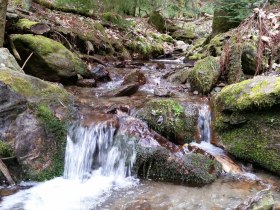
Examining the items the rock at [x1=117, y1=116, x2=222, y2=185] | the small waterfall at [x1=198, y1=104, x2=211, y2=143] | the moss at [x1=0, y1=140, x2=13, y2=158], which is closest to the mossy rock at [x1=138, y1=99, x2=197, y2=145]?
the small waterfall at [x1=198, y1=104, x2=211, y2=143]

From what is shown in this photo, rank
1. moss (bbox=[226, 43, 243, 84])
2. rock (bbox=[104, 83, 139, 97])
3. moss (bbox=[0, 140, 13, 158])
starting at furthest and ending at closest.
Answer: moss (bbox=[226, 43, 243, 84]), rock (bbox=[104, 83, 139, 97]), moss (bbox=[0, 140, 13, 158])

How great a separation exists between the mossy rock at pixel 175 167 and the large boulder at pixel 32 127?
1244 millimetres

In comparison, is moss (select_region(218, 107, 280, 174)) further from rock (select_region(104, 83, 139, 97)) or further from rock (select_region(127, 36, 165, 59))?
rock (select_region(127, 36, 165, 59))

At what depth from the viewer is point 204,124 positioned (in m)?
6.17

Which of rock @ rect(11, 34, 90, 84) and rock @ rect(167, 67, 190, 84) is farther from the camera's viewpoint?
rock @ rect(167, 67, 190, 84)

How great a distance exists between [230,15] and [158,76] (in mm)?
4381

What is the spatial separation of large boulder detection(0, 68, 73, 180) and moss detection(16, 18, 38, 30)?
3595 millimetres

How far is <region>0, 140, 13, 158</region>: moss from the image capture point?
4.68 m

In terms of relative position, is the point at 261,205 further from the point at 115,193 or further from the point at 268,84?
the point at 268,84

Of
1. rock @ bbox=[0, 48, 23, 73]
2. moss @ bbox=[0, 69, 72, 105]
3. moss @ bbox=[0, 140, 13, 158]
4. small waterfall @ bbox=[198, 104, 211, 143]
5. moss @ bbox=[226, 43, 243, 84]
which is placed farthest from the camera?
moss @ bbox=[226, 43, 243, 84]

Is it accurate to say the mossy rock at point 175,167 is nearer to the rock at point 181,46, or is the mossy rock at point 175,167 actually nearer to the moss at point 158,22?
the rock at point 181,46

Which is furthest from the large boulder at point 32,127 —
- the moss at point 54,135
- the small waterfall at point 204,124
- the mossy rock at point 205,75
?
the mossy rock at point 205,75

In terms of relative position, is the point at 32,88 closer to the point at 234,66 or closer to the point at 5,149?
the point at 5,149

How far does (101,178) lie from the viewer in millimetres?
5082
